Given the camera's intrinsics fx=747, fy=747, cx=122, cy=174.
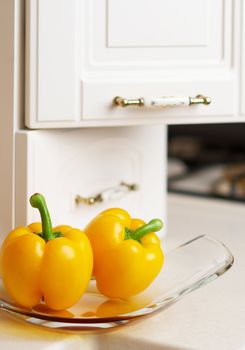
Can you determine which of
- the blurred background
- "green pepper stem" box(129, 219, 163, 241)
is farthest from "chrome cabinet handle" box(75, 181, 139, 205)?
the blurred background

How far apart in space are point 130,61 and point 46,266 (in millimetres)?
392

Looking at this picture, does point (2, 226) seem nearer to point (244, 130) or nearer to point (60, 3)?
point (60, 3)

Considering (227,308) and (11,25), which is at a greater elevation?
(11,25)

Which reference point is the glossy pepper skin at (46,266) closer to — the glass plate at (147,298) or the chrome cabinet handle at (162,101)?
the glass plate at (147,298)

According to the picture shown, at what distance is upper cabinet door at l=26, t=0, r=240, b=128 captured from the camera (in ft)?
3.64

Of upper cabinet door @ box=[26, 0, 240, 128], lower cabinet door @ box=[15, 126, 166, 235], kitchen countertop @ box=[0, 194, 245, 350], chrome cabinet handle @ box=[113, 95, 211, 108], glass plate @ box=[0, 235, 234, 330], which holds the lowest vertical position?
kitchen countertop @ box=[0, 194, 245, 350]

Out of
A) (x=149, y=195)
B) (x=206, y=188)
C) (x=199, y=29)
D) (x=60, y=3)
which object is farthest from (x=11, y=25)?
(x=206, y=188)

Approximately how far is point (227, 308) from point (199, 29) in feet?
1.48

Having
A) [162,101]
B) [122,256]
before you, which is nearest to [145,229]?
[122,256]

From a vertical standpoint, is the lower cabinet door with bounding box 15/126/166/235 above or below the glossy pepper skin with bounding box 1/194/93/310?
above

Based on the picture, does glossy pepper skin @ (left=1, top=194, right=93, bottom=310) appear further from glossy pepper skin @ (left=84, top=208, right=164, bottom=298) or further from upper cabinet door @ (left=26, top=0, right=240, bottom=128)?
upper cabinet door @ (left=26, top=0, right=240, bottom=128)

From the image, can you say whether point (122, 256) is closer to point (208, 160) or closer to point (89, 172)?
point (89, 172)

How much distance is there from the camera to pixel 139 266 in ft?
3.24

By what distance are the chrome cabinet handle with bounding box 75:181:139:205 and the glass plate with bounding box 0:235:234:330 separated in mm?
171
